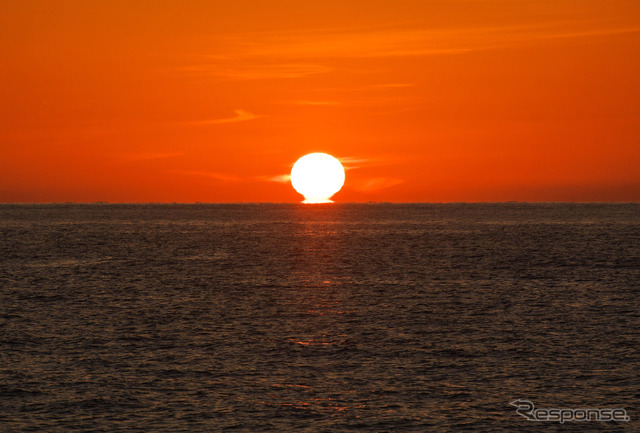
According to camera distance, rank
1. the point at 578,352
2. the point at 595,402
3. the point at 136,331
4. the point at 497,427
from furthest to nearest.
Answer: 1. the point at 136,331
2. the point at 578,352
3. the point at 595,402
4. the point at 497,427

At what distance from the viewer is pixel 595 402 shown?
2884cm

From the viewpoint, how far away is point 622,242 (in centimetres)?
12900

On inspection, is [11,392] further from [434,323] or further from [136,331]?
[434,323]

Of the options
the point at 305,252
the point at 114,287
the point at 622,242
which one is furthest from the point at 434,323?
the point at 622,242

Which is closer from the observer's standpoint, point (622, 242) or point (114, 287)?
point (114, 287)

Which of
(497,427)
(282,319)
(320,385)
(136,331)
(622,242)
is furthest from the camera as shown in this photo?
(622,242)

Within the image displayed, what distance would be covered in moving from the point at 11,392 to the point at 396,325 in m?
23.2

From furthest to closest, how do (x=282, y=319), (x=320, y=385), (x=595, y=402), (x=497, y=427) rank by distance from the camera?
(x=282, y=319)
(x=320, y=385)
(x=595, y=402)
(x=497, y=427)

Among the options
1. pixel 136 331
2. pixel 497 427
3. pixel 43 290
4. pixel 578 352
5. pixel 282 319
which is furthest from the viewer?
pixel 43 290

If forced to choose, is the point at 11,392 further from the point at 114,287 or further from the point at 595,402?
the point at 114,287

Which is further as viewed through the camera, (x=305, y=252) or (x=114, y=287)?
(x=305, y=252)

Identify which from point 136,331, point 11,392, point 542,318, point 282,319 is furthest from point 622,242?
point 11,392

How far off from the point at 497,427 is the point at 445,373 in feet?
23.1

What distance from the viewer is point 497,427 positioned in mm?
26203
